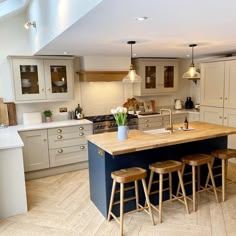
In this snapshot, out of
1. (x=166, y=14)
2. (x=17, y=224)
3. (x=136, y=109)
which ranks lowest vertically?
(x=17, y=224)

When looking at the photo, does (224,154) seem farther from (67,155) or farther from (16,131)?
(16,131)

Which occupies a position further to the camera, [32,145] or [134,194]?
[32,145]

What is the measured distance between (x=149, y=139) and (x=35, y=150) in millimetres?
2128

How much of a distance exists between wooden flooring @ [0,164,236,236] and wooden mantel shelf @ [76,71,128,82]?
82.5 inches

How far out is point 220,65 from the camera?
4.61 metres

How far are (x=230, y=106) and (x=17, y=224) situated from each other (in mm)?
3971

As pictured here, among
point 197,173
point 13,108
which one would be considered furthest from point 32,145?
point 197,173

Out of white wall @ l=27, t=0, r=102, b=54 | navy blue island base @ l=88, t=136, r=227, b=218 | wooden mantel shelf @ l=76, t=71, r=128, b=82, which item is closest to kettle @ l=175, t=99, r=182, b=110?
wooden mantel shelf @ l=76, t=71, r=128, b=82

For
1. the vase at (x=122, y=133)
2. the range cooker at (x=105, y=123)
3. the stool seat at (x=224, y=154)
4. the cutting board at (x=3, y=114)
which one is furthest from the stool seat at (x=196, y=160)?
the cutting board at (x=3, y=114)

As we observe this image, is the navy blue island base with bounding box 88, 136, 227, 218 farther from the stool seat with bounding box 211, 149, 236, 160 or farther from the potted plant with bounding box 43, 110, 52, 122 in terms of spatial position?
the potted plant with bounding box 43, 110, 52, 122

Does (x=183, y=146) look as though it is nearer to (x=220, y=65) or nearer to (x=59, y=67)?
(x=220, y=65)

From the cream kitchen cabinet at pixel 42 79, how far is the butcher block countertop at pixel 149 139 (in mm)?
1646

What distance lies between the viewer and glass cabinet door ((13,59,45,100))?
404cm

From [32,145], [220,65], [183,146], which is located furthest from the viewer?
[220,65]
